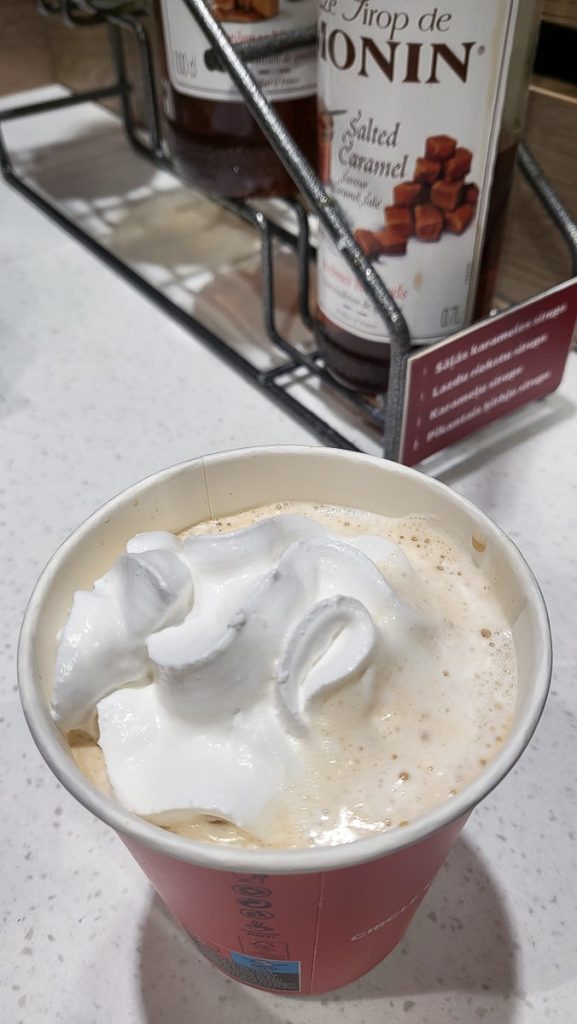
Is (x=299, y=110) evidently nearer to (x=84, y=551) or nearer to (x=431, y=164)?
(x=431, y=164)

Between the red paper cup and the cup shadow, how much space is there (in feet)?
0.04

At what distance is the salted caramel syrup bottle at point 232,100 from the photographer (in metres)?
0.63

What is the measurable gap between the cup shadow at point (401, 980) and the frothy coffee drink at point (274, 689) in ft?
0.43

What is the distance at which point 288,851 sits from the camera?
0.26 m

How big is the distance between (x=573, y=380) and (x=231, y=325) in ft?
1.02

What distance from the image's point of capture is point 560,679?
51 cm

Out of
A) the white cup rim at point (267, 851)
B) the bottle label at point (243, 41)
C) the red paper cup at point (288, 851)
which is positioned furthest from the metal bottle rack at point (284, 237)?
the white cup rim at point (267, 851)

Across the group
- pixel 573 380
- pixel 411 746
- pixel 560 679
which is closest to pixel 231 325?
pixel 573 380

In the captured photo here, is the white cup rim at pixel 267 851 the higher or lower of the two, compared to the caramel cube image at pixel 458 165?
lower

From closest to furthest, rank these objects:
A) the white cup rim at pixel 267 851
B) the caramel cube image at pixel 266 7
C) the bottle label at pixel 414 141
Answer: the white cup rim at pixel 267 851
the bottle label at pixel 414 141
the caramel cube image at pixel 266 7

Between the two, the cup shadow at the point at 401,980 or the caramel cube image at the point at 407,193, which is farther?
the caramel cube image at the point at 407,193

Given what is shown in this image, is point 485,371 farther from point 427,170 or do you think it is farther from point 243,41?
point 243,41

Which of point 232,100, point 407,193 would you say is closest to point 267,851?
point 407,193

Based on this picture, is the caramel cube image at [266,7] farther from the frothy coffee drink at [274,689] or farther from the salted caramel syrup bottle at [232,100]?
the frothy coffee drink at [274,689]
